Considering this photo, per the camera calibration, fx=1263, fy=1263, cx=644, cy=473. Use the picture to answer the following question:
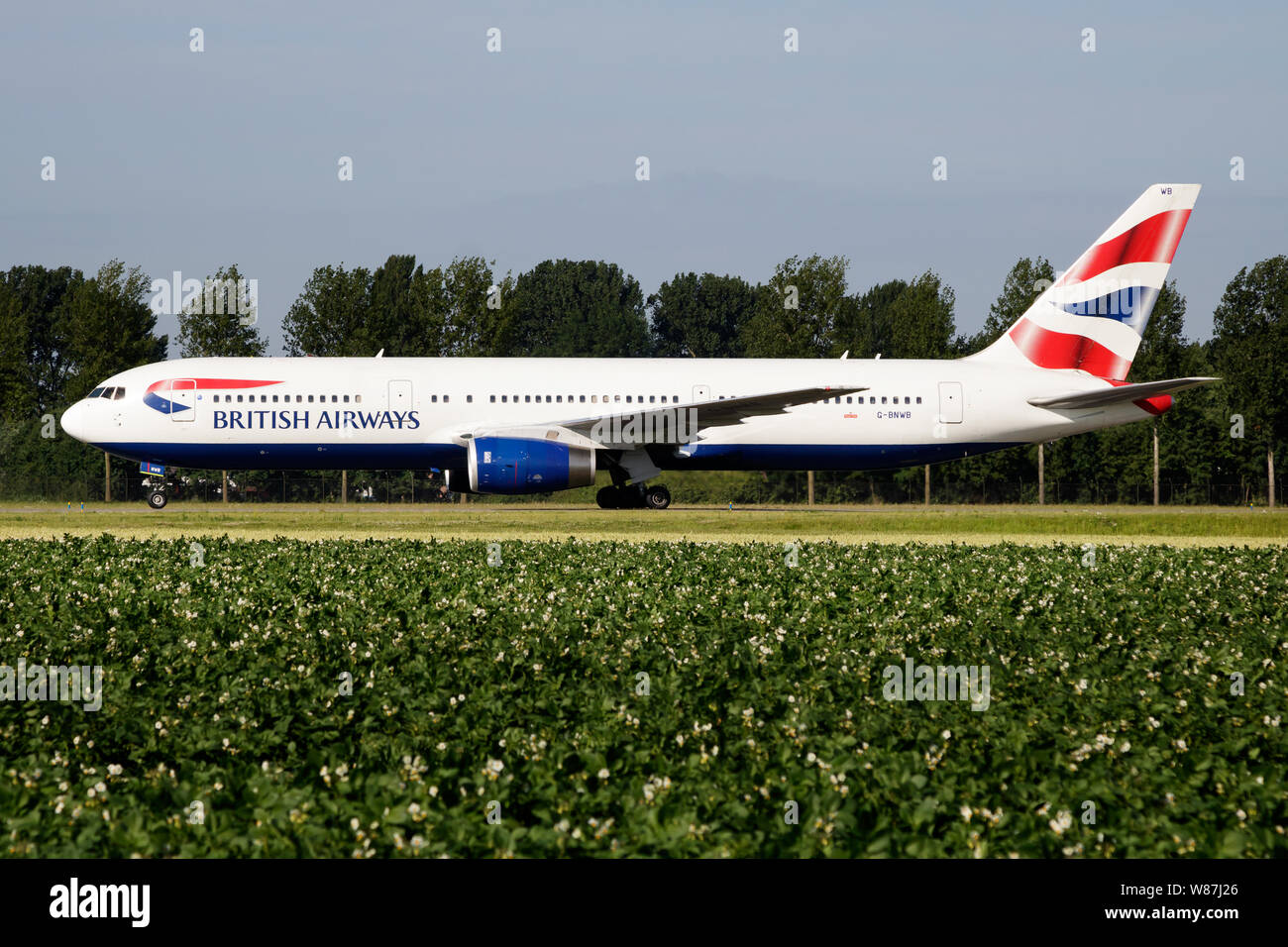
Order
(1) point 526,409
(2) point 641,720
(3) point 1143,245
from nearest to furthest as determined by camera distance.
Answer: (2) point 641,720 → (1) point 526,409 → (3) point 1143,245

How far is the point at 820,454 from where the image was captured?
36.3 meters

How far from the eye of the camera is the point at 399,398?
3362 centimetres

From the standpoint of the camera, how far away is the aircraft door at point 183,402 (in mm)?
33406

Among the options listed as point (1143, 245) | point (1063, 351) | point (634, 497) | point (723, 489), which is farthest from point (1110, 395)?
point (723, 489)

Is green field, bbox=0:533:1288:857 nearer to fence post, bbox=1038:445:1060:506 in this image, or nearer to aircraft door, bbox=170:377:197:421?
aircraft door, bbox=170:377:197:421

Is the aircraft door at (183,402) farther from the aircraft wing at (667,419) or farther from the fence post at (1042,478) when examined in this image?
the fence post at (1042,478)

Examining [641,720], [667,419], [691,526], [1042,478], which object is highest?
[667,419]

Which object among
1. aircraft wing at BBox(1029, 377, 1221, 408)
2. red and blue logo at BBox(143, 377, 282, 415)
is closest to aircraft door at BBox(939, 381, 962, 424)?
aircraft wing at BBox(1029, 377, 1221, 408)

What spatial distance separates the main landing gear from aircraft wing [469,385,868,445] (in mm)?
2172

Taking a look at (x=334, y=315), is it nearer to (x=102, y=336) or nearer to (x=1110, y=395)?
(x=102, y=336)

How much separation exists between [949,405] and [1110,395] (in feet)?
14.3

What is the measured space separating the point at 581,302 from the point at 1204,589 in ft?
353
